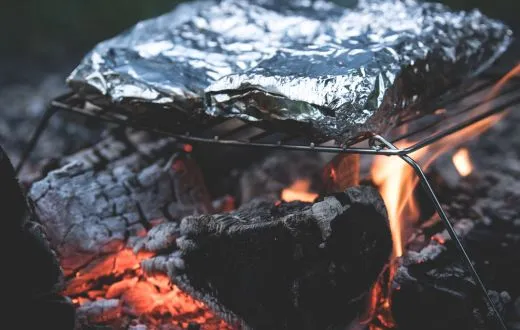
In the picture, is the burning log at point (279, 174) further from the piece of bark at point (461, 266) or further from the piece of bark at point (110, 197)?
the piece of bark at point (461, 266)

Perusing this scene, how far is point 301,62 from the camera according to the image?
1.89 m

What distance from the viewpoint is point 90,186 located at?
224cm

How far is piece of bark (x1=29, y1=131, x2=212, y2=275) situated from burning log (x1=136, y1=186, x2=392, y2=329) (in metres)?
0.51

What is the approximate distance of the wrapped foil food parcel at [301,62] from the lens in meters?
1.65

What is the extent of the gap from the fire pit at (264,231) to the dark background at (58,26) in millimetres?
Result: 2689

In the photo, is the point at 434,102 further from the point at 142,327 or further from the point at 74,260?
the point at 74,260

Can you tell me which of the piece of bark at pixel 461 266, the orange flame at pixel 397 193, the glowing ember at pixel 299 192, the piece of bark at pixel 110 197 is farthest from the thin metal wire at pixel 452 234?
the piece of bark at pixel 110 197

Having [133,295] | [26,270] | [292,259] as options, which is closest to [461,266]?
[292,259]

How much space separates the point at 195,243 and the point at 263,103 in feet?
1.97

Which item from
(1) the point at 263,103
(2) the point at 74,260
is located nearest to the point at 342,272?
(1) the point at 263,103

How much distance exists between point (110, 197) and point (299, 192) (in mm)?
990

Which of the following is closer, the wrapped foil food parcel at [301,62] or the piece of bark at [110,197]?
the wrapped foil food parcel at [301,62]

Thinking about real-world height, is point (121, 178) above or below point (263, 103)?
below

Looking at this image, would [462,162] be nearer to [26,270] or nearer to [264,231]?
[264,231]
